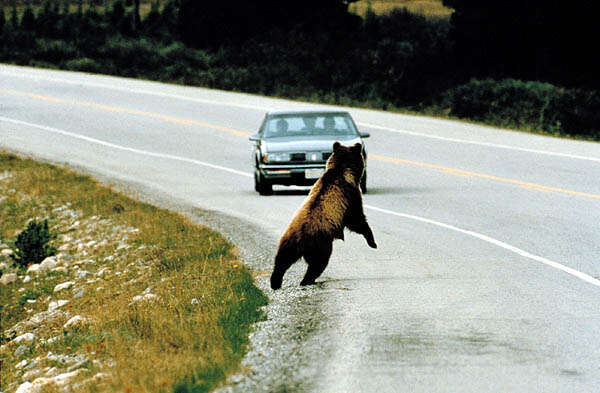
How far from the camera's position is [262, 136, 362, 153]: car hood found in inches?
679

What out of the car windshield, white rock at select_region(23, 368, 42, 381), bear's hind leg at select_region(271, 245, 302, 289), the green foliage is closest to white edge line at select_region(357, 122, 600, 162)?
the green foliage

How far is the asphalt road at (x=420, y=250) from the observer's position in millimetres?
6648

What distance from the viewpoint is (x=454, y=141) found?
87.1 feet

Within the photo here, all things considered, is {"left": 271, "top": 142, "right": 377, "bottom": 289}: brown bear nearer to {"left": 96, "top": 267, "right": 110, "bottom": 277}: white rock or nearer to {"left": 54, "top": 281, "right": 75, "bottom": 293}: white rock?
{"left": 96, "top": 267, "right": 110, "bottom": 277}: white rock

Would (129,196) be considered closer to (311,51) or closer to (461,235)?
(461,235)

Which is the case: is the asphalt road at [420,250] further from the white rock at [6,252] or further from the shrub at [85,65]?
the shrub at [85,65]

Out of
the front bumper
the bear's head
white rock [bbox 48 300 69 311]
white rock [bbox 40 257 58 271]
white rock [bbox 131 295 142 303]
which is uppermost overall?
the bear's head

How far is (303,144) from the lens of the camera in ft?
56.9

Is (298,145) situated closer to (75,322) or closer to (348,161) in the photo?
(75,322)

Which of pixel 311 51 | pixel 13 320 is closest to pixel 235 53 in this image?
pixel 311 51

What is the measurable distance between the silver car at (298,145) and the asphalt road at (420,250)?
476mm

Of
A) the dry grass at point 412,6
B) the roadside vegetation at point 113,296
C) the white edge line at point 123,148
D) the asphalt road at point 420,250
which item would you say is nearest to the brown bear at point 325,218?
the asphalt road at point 420,250

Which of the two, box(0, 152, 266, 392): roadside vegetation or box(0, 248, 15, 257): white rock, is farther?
box(0, 248, 15, 257): white rock

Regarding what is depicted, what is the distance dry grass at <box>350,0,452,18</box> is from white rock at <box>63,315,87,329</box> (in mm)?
70583
